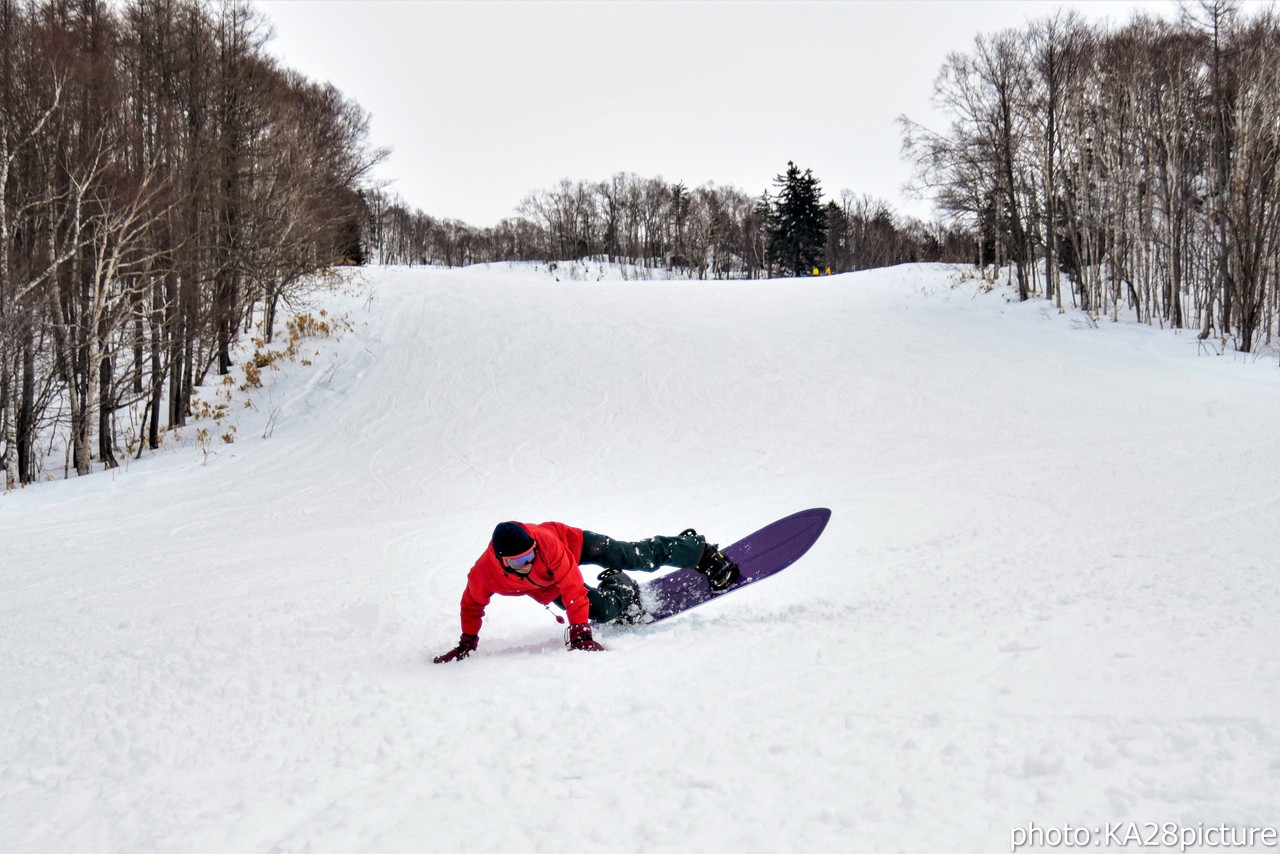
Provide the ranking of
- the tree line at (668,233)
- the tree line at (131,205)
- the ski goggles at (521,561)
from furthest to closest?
the tree line at (668,233)
the tree line at (131,205)
the ski goggles at (521,561)

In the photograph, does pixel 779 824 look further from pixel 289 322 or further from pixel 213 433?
pixel 289 322

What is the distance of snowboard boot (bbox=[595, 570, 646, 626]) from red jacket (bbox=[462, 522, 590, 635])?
15.2 inches

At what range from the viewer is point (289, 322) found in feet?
70.0

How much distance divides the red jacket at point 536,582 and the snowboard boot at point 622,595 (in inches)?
15.2

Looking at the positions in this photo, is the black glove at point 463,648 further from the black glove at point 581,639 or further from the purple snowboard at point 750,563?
the purple snowboard at point 750,563

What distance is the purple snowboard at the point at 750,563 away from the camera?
5.32 meters

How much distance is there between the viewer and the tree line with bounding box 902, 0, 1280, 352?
1700cm

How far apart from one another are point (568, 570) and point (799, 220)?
5491 cm

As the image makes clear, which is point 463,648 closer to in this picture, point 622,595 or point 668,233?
point 622,595

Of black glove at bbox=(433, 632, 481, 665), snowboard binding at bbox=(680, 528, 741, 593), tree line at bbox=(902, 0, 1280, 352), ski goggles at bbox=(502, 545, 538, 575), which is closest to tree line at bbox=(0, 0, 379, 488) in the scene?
black glove at bbox=(433, 632, 481, 665)

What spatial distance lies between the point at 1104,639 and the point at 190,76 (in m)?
19.5

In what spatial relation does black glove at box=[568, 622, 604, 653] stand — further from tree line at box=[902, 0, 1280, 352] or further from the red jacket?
tree line at box=[902, 0, 1280, 352]

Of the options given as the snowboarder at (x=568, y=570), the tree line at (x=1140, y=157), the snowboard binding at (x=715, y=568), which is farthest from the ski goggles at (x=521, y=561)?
the tree line at (x=1140, y=157)

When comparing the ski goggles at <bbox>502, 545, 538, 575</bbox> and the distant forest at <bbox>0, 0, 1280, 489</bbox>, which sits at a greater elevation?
the distant forest at <bbox>0, 0, 1280, 489</bbox>
